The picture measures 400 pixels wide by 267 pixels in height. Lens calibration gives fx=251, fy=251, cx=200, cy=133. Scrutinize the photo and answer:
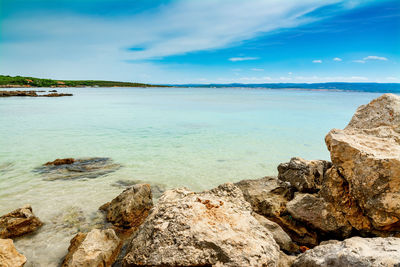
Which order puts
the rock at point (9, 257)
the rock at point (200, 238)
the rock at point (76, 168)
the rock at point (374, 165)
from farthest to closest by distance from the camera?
1. the rock at point (76, 168)
2. the rock at point (374, 165)
3. the rock at point (9, 257)
4. the rock at point (200, 238)

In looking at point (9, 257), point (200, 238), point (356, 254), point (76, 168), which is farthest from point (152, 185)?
point (356, 254)

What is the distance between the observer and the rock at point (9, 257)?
3954 mm

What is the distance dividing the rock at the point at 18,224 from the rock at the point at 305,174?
243 inches

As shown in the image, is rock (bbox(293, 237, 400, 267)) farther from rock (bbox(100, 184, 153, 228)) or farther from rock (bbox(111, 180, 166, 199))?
rock (bbox(111, 180, 166, 199))

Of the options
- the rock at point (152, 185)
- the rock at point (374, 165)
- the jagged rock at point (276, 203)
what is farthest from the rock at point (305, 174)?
the rock at point (152, 185)

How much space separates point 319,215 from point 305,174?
1.42 m

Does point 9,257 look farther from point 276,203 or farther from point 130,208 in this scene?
point 276,203

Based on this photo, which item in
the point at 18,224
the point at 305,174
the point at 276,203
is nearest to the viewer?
the point at 18,224

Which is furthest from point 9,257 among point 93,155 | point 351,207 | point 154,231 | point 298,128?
point 298,128

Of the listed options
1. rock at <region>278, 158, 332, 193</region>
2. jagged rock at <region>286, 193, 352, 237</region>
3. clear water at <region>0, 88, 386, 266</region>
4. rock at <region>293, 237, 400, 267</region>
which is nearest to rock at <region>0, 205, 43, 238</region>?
clear water at <region>0, 88, 386, 266</region>

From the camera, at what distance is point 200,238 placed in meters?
3.04

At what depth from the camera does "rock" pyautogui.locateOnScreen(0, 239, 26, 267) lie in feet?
13.0

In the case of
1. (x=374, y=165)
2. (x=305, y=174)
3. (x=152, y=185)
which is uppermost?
(x=374, y=165)

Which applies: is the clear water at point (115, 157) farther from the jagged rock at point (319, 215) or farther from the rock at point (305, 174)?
the jagged rock at point (319, 215)
